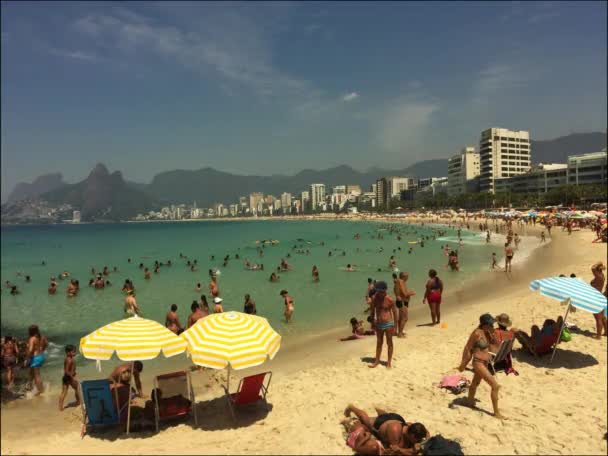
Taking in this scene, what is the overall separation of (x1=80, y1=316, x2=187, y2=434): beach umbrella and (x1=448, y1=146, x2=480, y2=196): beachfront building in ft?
453

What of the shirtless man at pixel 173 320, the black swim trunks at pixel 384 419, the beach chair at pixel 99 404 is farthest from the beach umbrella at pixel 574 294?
the shirtless man at pixel 173 320

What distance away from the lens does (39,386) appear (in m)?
8.47

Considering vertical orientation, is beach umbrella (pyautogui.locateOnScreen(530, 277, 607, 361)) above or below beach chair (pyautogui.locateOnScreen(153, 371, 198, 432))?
above

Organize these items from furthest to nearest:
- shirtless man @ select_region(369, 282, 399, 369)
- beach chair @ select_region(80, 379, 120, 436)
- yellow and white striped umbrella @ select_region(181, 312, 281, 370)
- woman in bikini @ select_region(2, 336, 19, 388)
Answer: woman in bikini @ select_region(2, 336, 19, 388)
shirtless man @ select_region(369, 282, 399, 369)
beach chair @ select_region(80, 379, 120, 436)
yellow and white striped umbrella @ select_region(181, 312, 281, 370)

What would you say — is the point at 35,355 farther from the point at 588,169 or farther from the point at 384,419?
the point at 588,169

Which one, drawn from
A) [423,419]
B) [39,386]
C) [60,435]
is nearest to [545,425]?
[423,419]

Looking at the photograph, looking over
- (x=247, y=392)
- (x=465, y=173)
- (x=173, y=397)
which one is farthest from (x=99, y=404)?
(x=465, y=173)

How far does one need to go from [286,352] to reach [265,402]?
148 inches

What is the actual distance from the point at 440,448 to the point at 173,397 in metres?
4.25

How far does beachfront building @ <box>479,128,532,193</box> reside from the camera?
120750 mm

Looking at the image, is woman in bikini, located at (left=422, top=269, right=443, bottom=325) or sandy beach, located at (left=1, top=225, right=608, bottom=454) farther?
Answer: woman in bikini, located at (left=422, top=269, right=443, bottom=325)

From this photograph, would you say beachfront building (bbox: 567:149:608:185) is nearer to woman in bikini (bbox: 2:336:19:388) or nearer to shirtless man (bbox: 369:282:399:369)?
shirtless man (bbox: 369:282:399:369)

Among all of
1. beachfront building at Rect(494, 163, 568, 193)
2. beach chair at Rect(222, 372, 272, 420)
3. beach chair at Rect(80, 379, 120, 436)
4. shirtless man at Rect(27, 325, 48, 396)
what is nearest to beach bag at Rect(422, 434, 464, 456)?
beach chair at Rect(222, 372, 272, 420)

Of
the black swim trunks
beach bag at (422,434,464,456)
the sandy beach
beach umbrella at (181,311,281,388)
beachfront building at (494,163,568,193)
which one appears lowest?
the sandy beach
